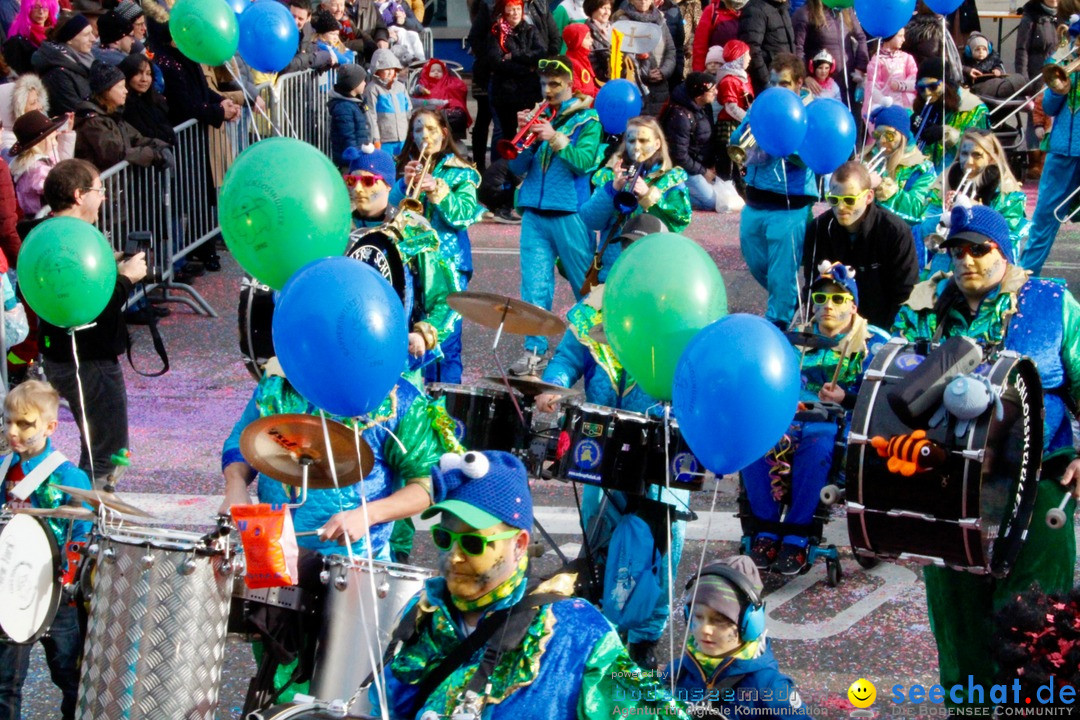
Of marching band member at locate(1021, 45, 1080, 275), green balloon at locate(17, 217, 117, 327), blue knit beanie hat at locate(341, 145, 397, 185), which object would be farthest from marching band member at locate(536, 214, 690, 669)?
marching band member at locate(1021, 45, 1080, 275)

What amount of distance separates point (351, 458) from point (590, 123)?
18.4 feet

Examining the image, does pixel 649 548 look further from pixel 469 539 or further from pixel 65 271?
pixel 65 271

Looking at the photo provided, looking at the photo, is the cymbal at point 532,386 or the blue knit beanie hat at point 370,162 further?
the blue knit beanie hat at point 370,162

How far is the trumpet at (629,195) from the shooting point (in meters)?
8.67

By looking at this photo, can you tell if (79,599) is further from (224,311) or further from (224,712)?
(224,311)

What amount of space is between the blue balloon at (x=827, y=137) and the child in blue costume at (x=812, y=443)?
201 centimetres

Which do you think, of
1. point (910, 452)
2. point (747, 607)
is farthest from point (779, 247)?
point (747, 607)

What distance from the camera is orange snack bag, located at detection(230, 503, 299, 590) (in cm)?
430

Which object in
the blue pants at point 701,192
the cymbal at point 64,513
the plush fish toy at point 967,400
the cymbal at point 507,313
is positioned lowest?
the blue pants at point 701,192

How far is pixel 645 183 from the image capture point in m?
8.67

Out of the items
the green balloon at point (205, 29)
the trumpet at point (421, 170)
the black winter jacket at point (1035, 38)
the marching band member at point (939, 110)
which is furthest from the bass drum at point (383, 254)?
the black winter jacket at point (1035, 38)

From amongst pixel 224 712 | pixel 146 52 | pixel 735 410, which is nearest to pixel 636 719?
pixel 735 410

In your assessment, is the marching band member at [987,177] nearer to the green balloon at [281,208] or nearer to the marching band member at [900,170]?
the marching band member at [900,170]

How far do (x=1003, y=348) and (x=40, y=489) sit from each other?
3.39m
